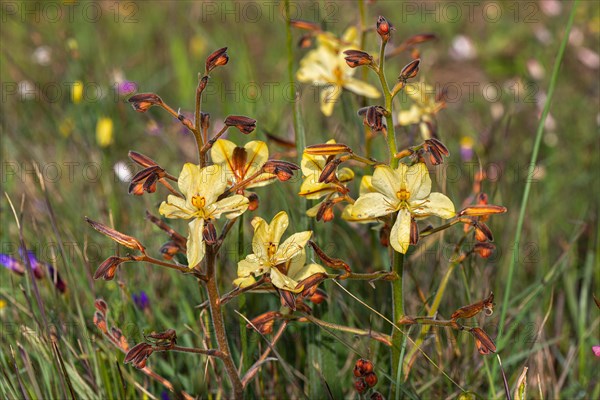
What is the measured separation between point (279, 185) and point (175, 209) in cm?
56

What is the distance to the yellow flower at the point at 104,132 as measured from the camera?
3648 mm

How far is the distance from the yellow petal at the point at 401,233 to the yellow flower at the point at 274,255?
208 millimetres

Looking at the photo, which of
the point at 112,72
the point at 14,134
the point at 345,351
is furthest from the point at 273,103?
the point at 345,351

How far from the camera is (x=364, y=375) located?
196cm

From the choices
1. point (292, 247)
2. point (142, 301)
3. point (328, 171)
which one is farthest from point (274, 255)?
point (142, 301)

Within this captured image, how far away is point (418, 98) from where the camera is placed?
2.69 meters

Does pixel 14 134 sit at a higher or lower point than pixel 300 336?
higher

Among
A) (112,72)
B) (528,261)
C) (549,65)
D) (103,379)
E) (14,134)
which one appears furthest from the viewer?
(549,65)

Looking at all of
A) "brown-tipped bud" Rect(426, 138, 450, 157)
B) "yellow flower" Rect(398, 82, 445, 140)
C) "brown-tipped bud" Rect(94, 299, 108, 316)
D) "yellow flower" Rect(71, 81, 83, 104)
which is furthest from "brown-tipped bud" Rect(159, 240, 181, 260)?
"yellow flower" Rect(71, 81, 83, 104)

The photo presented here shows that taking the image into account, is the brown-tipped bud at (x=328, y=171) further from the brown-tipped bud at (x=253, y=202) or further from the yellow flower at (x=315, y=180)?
the brown-tipped bud at (x=253, y=202)

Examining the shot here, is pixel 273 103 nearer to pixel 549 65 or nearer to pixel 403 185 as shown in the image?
pixel 549 65

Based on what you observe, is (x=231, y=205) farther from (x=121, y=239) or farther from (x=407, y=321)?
(x=407, y=321)

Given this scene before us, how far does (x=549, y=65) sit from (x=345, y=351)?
3.00 m

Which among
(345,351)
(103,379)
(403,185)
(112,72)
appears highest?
(403,185)
